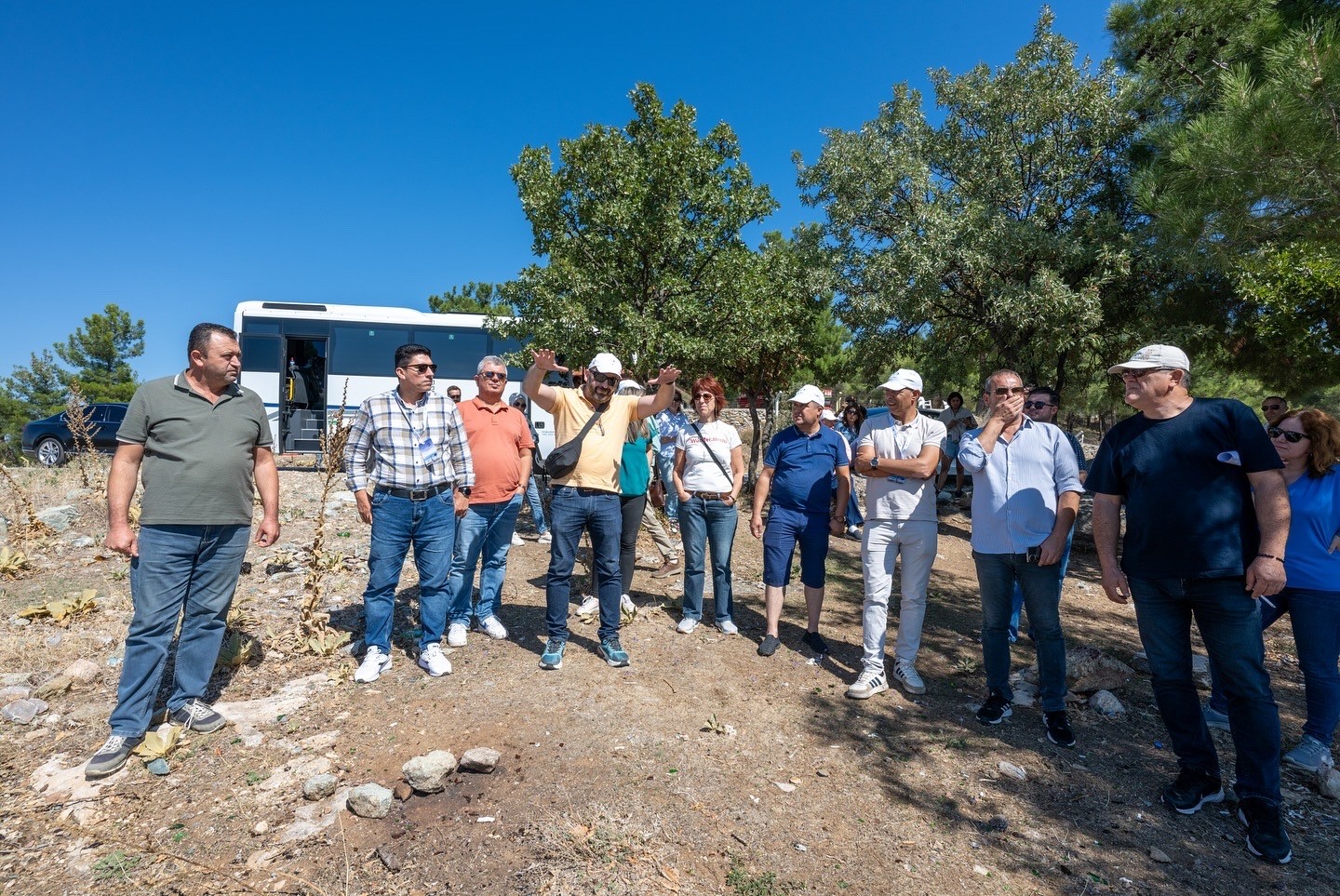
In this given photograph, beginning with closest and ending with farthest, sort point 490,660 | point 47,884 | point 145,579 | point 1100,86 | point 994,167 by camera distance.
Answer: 1. point 47,884
2. point 145,579
3. point 490,660
4. point 1100,86
5. point 994,167

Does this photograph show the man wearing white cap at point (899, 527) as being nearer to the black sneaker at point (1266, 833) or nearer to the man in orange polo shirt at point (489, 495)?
the black sneaker at point (1266, 833)

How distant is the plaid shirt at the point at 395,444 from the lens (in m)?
4.01

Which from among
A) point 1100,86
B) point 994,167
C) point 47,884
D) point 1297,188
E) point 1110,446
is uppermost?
point 1100,86

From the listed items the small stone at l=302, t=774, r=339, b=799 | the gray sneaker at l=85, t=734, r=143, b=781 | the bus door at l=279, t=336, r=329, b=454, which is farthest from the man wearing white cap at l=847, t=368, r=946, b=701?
the bus door at l=279, t=336, r=329, b=454

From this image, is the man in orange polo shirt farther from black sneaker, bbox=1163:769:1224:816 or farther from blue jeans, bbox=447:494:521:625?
black sneaker, bbox=1163:769:1224:816

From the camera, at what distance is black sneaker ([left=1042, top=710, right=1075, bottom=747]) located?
368cm

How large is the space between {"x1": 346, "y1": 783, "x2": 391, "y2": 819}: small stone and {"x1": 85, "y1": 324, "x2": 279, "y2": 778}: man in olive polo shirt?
117 cm

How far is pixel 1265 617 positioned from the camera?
13.0 feet

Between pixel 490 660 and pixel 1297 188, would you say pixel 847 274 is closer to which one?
pixel 1297 188

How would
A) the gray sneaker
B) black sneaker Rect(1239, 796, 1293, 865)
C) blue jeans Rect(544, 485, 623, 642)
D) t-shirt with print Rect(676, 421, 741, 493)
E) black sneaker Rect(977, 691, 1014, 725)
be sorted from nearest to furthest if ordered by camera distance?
black sneaker Rect(1239, 796, 1293, 865) < the gray sneaker < black sneaker Rect(977, 691, 1014, 725) < blue jeans Rect(544, 485, 623, 642) < t-shirt with print Rect(676, 421, 741, 493)

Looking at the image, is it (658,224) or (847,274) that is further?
(847,274)

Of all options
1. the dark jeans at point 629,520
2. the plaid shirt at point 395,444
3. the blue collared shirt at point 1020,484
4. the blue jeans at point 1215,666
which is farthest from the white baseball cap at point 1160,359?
the plaid shirt at point 395,444

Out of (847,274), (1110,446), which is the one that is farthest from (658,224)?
(1110,446)

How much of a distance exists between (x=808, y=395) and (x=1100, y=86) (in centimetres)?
1009
